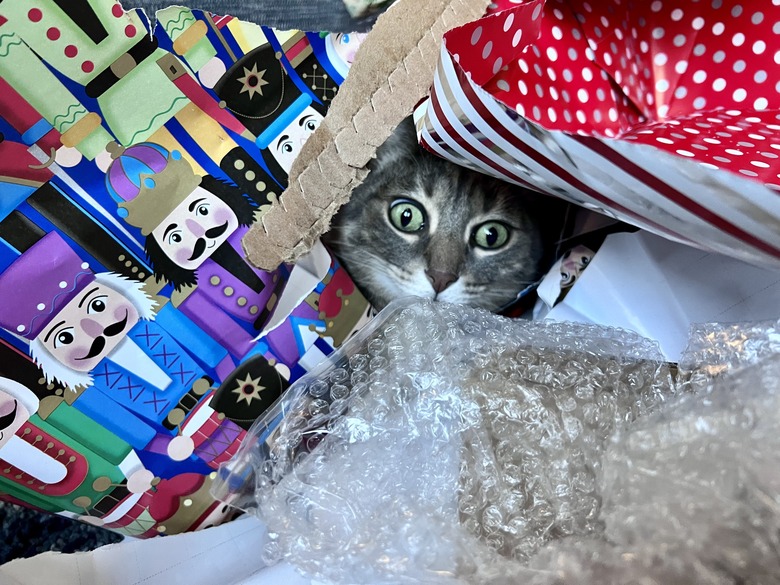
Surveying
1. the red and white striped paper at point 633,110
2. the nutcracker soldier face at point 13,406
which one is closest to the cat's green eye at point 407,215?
the red and white striped paper at point 633,110

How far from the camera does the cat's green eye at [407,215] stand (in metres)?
0.65

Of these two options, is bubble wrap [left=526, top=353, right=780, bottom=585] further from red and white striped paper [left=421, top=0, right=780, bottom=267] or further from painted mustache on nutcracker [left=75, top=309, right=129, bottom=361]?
painted mustache on nutcracker [left=75, top=309, right=129, bottom=361]

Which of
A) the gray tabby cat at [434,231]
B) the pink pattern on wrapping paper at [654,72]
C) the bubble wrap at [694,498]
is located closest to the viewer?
the bubble wrap at [694,498]

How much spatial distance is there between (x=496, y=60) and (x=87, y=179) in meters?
0.33

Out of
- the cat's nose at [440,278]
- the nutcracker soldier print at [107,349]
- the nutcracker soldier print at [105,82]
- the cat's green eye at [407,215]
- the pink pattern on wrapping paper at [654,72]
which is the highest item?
the pink pattern on wrapping paper at [654,72]

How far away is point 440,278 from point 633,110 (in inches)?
10.9

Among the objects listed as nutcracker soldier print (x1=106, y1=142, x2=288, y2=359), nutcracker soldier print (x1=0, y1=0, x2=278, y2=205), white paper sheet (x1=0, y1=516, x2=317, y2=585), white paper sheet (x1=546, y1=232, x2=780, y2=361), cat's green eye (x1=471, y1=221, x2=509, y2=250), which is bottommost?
white paper sheet (x1=0, y1=516, x2=317, y2=585)

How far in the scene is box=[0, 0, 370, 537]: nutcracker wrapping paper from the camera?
458 mm

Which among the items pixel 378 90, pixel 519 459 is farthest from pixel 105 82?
pixel 519 459

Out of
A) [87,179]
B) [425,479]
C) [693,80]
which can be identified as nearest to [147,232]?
[87,179]

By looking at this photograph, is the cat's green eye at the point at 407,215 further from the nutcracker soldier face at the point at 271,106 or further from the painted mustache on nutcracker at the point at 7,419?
the painted mustache on nutcracker at the point at 7,419

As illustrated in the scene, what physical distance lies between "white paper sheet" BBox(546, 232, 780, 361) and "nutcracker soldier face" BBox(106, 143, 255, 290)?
0.36 m

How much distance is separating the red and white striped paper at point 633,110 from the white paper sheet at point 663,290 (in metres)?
0.13

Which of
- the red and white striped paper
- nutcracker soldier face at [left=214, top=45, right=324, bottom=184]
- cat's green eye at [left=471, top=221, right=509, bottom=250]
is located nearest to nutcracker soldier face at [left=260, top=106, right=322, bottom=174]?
nutcracker soldier face at [left=214, top=45, right=324, bottom=184]
